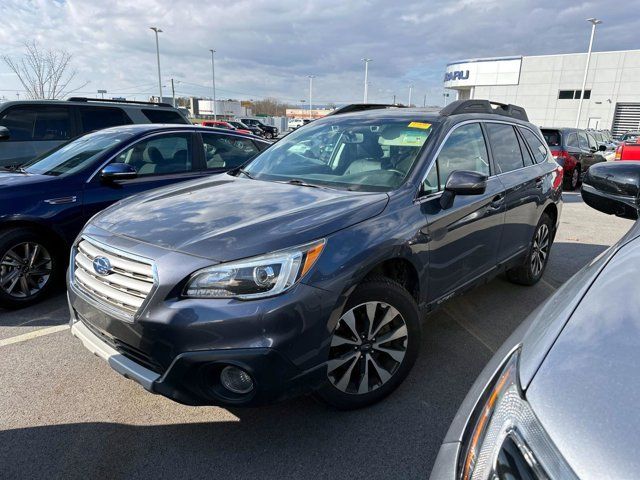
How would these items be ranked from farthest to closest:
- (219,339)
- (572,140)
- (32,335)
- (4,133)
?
(572,140)
(4,133)
(32,335)
(219,339)

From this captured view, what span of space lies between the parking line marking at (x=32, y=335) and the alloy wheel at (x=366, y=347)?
256 centimetres

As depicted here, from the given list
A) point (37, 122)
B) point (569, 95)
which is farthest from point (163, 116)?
point (569, 95)

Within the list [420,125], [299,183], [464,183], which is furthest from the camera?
[420,125]

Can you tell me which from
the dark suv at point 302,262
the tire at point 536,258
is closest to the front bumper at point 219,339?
the dark suv at point 302,262

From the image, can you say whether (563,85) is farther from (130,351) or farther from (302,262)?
(130,351)

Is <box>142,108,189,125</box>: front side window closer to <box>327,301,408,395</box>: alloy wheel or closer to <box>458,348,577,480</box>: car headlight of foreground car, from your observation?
<box>327,301,408,395</box>: alloy wheel

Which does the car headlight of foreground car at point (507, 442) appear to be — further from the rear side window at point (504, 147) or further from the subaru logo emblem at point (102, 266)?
the rear side window at point (504, 147)

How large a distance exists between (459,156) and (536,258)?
2.00 metres

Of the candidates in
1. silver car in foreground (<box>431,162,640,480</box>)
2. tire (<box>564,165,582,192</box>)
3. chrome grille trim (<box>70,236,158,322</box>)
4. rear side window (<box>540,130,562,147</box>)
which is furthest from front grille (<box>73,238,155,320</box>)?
tire (<box>564,165,582,192</box>)

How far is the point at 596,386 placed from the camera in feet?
3.47

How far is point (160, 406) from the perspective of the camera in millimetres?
2746

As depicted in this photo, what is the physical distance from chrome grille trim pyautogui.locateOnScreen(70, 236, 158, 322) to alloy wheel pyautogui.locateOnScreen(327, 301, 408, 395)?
99 cm

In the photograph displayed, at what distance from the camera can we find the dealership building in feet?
131

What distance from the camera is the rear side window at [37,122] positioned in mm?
7188
